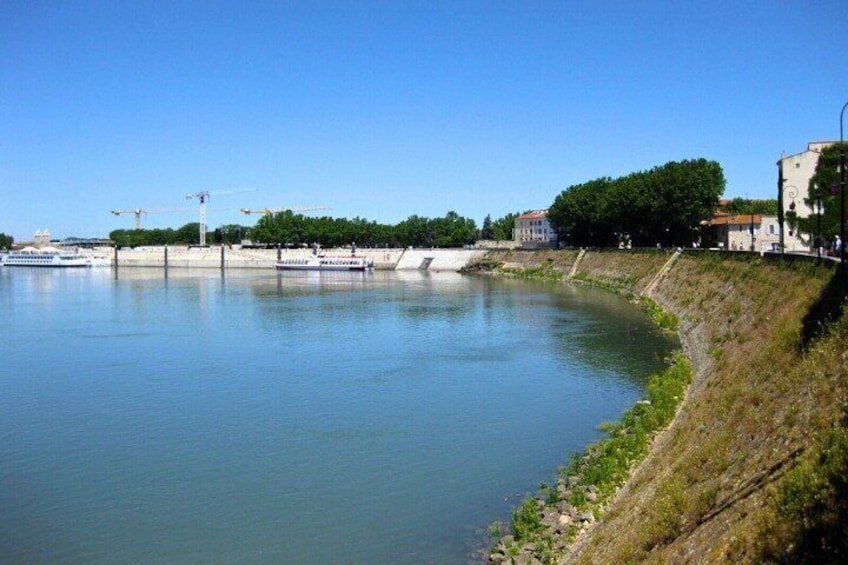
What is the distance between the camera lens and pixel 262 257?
183 meters

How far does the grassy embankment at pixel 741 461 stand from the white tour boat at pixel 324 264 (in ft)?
427

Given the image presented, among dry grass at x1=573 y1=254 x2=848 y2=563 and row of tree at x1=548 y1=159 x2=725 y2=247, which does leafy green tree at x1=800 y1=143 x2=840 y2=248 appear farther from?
row of tree at x1=548 y1=159 x2=725 y2=247

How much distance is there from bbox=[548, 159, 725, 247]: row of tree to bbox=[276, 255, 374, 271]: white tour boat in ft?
180

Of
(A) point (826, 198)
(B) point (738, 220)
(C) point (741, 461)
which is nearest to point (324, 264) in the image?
(B) point (738, 220)

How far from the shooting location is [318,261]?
545 feet

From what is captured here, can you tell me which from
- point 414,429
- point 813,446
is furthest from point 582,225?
point 813,446

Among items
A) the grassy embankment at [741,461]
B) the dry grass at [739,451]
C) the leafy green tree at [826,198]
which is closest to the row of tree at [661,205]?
the leafy green tree at [826,198]

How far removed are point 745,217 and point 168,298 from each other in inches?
2875

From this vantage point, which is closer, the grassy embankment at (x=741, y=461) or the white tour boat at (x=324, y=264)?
the grassy embankment at (x=741, y=461)

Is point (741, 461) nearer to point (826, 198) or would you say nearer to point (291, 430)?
point (291, 430)

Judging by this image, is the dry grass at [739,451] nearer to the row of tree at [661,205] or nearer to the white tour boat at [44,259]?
the row of tree at [661,205]

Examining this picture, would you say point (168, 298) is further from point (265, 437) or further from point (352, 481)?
point (352, 481)

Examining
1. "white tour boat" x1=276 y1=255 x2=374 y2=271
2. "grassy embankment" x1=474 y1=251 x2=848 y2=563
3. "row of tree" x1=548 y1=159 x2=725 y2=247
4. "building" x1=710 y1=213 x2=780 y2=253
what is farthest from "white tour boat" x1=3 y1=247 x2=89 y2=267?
"grassy embankment" x1=474 y1=251 x2=848 y2=563

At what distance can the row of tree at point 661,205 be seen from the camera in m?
94.2
